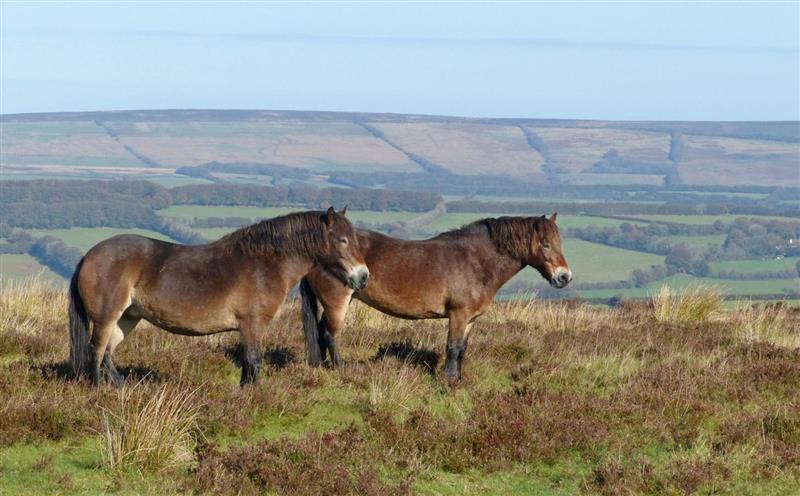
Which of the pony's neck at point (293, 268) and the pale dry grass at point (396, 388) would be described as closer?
the pale dry grass at point (396, 388)

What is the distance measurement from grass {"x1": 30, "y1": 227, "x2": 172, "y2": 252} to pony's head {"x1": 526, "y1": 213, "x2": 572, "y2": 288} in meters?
56.0

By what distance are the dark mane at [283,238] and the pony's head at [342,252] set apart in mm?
69

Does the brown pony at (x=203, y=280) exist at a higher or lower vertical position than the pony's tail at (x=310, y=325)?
higher

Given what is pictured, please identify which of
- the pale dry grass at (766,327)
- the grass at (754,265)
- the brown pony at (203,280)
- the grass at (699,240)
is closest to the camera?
the brown pony at (203,280)

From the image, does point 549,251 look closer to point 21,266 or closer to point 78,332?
point 78,332

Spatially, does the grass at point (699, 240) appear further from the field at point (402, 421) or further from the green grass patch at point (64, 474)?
the green grass patch at point (64, 474)

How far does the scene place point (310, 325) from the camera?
11180mm

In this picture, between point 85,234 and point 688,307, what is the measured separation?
Result: 60540mm

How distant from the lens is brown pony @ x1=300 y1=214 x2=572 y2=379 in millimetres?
10977

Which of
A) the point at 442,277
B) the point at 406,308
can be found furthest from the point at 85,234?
the point at 442,277

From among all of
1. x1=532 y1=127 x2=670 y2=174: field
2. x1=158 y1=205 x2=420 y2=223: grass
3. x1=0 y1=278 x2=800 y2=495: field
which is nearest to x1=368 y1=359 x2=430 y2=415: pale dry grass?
x1=0 y1=278 x2=800 y2=495: field

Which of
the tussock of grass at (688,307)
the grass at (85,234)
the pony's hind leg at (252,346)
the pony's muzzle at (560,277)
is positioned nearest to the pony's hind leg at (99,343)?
the pony's hind leg at (252,346)

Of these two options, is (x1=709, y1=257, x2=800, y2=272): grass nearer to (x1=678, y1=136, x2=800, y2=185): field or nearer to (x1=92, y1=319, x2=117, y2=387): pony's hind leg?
(x1=92, y1=319, x2=117, y2=387): pony's hind leg

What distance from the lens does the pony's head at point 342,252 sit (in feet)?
32.4
